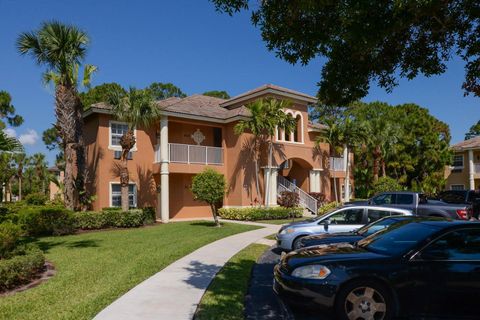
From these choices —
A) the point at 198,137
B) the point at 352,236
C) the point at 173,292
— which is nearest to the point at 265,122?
the point at 198,137

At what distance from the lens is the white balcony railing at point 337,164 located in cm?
2941

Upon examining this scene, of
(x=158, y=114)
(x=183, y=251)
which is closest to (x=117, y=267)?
(x=183, y=251)

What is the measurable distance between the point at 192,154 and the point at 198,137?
1.89m

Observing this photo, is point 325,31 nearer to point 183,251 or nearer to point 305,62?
point 305,62

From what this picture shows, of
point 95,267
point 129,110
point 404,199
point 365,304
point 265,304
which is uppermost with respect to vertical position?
point 129,110

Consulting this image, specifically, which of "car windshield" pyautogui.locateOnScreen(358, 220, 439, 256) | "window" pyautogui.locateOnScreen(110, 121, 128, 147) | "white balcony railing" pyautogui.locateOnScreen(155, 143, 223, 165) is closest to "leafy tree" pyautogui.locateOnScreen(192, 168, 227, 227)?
"white balcony railing" pyautogui.locateOnScreen(155, 143, 223, 165)

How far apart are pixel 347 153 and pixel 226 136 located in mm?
10473

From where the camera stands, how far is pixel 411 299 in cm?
508

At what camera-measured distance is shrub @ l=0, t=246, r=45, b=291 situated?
726 cm

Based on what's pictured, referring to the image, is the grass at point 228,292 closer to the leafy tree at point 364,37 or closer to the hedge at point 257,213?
the leafy tree at point 364,37

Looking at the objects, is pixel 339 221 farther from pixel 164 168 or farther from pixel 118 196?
pixel 118 196

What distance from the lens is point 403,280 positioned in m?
5.11

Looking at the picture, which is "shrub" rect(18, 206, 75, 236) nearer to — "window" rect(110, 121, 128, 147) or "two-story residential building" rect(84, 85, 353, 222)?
"two-story residential building" rect(84, 85, 353, 222)

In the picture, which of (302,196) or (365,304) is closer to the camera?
(365,304)
